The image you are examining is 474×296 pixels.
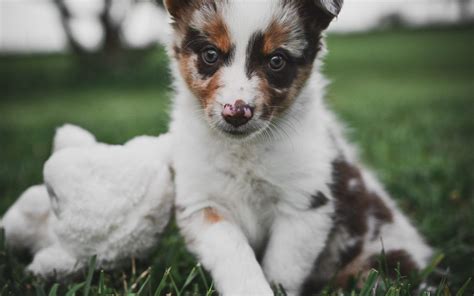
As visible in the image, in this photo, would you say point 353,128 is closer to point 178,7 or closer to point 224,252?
point 178,7

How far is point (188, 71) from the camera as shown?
2.86 m

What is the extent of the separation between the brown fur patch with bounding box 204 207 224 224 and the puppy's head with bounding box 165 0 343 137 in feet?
1.38

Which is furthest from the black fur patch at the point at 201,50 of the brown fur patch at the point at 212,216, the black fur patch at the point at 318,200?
the black fur patch at the point at 318,200

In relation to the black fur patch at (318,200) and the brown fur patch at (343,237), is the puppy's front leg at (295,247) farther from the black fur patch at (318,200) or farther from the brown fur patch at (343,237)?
the brown fur patch at (343,237)

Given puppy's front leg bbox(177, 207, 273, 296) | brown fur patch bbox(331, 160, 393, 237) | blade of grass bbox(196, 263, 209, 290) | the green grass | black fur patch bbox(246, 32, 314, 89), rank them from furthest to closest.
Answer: brown fur patch bbox(331, 160, 393, 237) → the green grass → blade of grass bbox(196, 263, 209, 290) → black fur patch bbox(246, 32, 314, 89) → puppy's front leg bbox(177, 207, 273, 296)

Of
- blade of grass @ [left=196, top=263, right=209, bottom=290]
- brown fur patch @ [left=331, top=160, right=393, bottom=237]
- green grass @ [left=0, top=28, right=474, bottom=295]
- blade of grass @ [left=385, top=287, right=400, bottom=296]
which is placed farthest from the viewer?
brown fur patch @ [left=331, top=160, right=393, bottom=237]

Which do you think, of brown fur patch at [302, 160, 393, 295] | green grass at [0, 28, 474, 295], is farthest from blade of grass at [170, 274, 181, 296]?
brown fur patch at [302, 160, 393, 295]

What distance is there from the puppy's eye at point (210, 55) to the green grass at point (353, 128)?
2.21ft

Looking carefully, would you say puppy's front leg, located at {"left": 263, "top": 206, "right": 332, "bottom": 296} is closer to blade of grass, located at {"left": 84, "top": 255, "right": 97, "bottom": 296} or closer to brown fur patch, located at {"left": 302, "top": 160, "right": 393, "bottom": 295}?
brown fur patch, located at {"left": 302, "top": 160, "right": 393, "bottom": 295}

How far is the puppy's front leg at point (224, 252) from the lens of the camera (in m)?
2.47

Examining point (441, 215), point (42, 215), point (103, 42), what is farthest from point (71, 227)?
point (103, 42)

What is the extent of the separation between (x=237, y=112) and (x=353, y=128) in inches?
177

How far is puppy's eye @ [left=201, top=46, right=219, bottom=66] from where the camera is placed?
2652mm

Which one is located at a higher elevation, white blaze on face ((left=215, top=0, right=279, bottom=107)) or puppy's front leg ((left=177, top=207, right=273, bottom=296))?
white blaze on face ((left=215, top=0, right=279, bottom=107))
